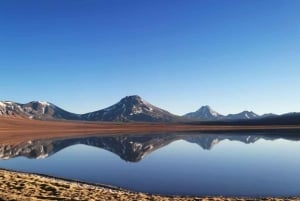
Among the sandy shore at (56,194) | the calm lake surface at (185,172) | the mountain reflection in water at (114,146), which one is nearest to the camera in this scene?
the sandy shore at (56,194)

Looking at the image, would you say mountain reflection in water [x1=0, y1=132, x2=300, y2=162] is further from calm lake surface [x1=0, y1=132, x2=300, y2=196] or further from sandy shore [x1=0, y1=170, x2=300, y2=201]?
sandy shore [x1=0, y1=170, x2=300, y2=201]

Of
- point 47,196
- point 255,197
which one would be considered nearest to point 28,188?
point 47,196

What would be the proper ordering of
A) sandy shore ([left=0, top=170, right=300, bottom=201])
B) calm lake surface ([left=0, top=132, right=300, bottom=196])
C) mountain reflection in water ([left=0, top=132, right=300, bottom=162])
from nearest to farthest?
1. sandy shore ([left=0, top=170, right=300, bottom=201])
2. calm lake surface ([left=0, top=132, right=300, bottom=196])
3. mountain reflection in water ([left=0, top=132, right=300, bottom=162])

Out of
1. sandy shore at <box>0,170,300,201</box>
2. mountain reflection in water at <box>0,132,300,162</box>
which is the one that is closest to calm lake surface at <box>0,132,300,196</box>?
mountain reflection in water at <box>0,132,300,162</box>

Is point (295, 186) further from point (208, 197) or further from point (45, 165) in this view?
point (45, 165)

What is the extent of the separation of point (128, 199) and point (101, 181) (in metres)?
9.27

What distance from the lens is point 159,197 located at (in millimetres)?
22875

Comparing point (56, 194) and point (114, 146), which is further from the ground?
point (114, 146)

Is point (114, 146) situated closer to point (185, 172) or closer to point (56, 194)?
point (185, 172)

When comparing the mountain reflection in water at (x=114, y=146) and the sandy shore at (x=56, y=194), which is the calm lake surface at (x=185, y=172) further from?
the sandy shore at (x=56, y=194)

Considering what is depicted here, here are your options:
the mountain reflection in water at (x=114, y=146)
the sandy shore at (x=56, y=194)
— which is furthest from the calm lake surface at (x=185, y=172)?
the sandy shore at (x=56, y=194)

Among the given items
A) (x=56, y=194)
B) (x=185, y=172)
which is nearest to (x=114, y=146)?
(x=185, y=172)

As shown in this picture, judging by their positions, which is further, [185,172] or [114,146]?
[114,146]

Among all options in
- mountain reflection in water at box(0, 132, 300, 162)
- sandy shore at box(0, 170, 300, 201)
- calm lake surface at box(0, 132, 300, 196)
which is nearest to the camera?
sandy shore at box(0, 170, 300, 201)
